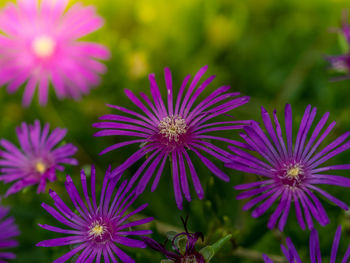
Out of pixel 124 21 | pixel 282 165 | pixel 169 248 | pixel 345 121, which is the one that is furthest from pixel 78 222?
pixel 124 21

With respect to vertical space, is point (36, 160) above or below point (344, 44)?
below

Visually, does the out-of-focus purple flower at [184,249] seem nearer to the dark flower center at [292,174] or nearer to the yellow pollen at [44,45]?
the dark flower center at [292,174]

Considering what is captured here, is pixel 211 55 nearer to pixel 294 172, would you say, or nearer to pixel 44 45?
pixel 44 45

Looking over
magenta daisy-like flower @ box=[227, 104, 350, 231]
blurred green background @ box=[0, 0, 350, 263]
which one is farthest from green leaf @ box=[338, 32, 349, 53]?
magenta daisy-like flower @ box=[227, 104, 350, 231]

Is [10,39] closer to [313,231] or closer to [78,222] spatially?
[78,222]

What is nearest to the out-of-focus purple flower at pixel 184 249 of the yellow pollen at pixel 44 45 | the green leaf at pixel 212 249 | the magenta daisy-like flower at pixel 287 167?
the green leaf at pixel 212 249

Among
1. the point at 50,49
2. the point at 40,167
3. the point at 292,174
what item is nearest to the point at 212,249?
the point at 292,174
